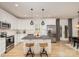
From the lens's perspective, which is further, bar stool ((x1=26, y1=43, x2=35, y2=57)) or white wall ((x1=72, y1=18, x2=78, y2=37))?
white wall ((x1=72, y1=18, x2=78, y2=37))

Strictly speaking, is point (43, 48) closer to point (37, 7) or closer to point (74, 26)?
point (37, 7)

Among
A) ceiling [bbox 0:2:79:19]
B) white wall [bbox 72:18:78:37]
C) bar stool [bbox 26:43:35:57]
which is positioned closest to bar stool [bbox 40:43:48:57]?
bar stool [bbox 26:43:35:57]

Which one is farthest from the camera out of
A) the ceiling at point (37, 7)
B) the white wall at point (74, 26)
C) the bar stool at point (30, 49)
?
the white wall at point (74, 26)

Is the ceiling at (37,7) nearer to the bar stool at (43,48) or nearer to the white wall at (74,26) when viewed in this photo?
the bar stool at (43,48)

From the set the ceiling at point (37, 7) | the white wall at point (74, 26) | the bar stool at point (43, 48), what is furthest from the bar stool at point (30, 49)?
the white wall at point (74, 26)

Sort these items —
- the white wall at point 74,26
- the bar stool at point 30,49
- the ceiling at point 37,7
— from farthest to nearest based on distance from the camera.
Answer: the white wall at point 74,26 → the bar stool at point 30,49 → the ceiling at point 37,7

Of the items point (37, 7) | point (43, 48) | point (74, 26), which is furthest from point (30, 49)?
point (74, 26)

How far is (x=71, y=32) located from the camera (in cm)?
1177

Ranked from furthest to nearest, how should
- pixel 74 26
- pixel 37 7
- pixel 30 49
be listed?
pixel 74 26, pixel 37 7, pixel 30 49

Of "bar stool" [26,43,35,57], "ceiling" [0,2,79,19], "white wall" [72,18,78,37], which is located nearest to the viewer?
"ceiling" [0,2,79,19]

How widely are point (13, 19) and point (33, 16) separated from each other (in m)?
1.35

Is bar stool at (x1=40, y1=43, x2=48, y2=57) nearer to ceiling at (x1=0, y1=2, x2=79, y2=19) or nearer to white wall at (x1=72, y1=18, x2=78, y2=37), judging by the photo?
ceiling at (x1=0, y1=2, x2=79, y2=19)

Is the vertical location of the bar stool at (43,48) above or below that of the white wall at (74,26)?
below

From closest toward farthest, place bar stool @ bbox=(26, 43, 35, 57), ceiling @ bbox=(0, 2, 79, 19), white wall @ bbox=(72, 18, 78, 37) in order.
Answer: ceiling @ bbox=(0, 2, 79, 19) → bar stool @ bbox=(26, 43, 35, 57) → white wall @ bbox=(72, 18, 78, 37)
